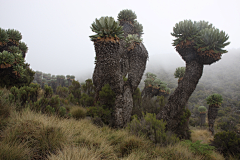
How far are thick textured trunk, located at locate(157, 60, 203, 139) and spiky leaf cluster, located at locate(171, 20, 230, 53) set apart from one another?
2.95ft

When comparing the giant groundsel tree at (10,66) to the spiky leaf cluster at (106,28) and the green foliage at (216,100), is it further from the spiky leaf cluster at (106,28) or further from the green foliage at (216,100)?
the green foliage at (216,100)

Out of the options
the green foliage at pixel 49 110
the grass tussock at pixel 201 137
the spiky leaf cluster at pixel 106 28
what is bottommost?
the grass tussock at pixel 201 137

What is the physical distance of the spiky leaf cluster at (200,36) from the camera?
556 cm

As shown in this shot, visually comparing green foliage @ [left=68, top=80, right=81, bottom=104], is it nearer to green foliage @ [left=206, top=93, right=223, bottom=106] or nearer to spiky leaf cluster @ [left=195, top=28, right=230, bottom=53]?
spiky leaf cluster @ [left=195, top=28, right=230, bottom=53]

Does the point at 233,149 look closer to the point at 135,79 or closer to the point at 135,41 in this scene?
the point at 135,79

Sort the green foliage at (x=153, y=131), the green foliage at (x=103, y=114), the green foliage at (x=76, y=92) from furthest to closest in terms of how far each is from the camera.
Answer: the green foliage at (x=76, y=92) < the green foliage at (x=103, y=114) < the green foliage at (x=153, y=131)

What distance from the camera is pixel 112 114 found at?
6.08 meters

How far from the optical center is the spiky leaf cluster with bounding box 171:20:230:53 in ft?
18.2

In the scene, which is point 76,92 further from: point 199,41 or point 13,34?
point 199,41

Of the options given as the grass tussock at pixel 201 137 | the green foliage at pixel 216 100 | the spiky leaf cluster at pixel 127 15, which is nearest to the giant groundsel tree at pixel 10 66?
the spiky leaf cluster at pixel 127 15

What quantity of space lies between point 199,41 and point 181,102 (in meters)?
3.09

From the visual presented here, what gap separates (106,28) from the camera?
507 centimetres

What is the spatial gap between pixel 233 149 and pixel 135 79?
16.4ft

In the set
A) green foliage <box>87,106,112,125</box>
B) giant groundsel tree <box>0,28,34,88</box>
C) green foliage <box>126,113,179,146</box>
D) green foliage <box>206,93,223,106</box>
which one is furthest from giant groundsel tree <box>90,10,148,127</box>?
green foliage <box>206,93,223,106</box>
